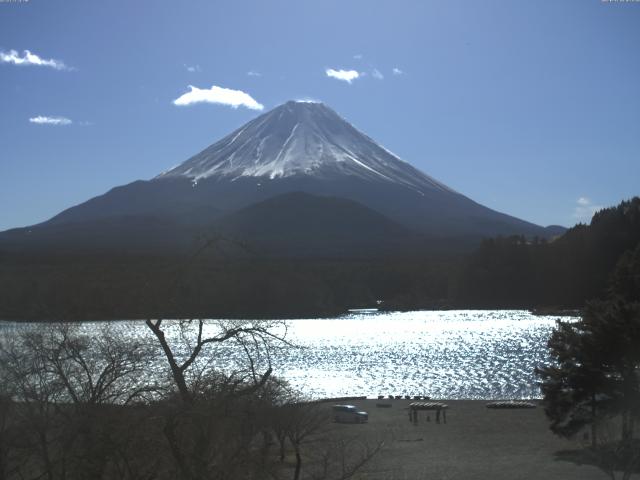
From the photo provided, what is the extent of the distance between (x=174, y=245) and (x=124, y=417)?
72560mm

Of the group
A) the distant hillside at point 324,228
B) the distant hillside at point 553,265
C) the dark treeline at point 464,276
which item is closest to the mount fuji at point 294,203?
the distant hillside at point 324,228

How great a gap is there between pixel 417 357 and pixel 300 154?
118245 mm

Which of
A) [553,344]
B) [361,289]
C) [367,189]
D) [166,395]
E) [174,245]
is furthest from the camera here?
[367,189]

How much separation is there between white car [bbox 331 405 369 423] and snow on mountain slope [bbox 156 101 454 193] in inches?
4848

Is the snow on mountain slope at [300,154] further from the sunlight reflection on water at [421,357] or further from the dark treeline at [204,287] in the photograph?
the sunlight reflection on water at [421,357]

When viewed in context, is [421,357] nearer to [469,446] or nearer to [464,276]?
[469,446]

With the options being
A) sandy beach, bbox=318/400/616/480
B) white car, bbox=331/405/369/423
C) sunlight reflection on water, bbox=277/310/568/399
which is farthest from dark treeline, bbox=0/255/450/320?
sandy beach, bbox=318/400/616/480

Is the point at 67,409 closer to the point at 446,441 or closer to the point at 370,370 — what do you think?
the point at 446,441

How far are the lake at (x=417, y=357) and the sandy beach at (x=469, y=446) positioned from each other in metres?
4.02

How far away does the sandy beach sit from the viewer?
16.3 meters

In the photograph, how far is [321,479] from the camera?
6.67m

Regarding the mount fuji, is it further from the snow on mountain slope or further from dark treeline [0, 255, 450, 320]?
dark treeline [0, 255, 450, 320]

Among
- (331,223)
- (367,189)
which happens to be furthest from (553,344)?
(367,189)

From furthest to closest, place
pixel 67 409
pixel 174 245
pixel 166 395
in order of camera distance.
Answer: pixel 174 245
pixel 67 409
pixel 166 395
